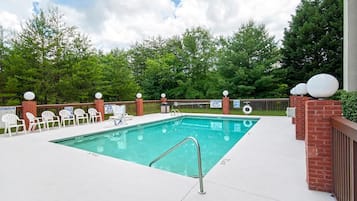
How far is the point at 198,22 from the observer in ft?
70.5

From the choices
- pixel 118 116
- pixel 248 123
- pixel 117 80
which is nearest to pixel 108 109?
pixel 118 116

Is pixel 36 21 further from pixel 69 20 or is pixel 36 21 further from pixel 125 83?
pixel 125 83

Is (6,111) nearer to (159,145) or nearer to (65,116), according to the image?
(65,116)

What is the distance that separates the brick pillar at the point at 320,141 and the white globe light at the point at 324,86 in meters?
0.10

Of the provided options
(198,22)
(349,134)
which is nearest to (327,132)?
(349,134)

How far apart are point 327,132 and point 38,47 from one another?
14.6 metres

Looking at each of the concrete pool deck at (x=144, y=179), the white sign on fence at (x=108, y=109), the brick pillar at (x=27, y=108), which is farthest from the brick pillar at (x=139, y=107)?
the concrete pool deck at (x=144, y=179)

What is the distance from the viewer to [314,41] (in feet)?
52.4

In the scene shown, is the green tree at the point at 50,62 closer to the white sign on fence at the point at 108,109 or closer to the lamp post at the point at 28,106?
the white sign on fence at the point at 108,109

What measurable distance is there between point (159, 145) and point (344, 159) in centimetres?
515

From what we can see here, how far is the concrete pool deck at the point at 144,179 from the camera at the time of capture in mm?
2742

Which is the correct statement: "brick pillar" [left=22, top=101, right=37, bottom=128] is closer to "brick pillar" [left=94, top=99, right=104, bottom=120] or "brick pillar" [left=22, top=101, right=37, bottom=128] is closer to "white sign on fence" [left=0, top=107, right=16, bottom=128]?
"white sign on fence" [left=0, top=107, right=16, bottom=128]

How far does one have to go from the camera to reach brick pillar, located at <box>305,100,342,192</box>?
2.65 meters

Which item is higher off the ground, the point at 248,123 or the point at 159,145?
the point at 248,123
